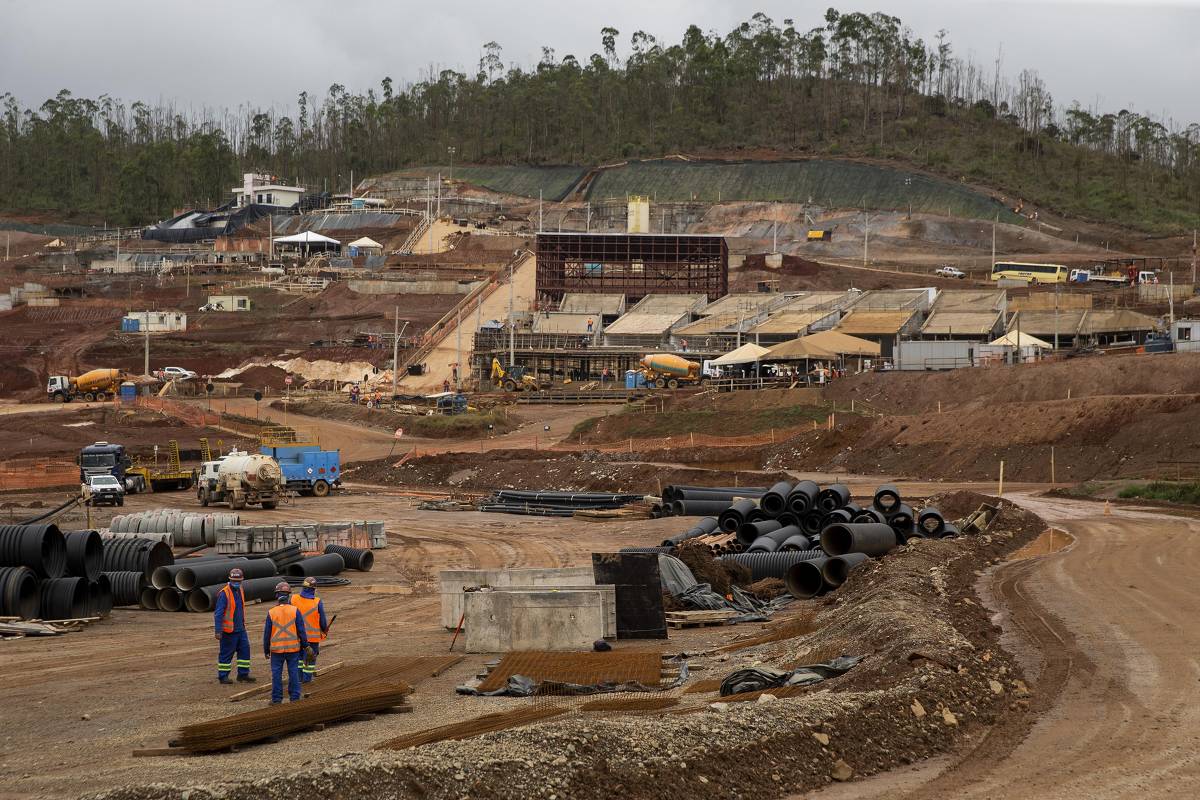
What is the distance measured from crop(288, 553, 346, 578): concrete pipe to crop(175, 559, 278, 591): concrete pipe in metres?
0.61

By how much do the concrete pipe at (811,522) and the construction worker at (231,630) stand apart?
1581 cm

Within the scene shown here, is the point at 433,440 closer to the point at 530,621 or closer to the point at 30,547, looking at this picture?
the point at 30,547

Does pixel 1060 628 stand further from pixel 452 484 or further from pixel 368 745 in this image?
pixel 452 484

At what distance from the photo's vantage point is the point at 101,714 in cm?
1459

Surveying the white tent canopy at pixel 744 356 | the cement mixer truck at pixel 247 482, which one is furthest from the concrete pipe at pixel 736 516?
the white tent canopy at pixel 744 356

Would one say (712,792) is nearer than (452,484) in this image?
Yes

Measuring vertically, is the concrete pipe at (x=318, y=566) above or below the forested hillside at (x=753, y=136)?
below

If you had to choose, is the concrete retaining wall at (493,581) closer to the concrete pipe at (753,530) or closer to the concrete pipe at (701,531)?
the concrete pipe at (753,530)

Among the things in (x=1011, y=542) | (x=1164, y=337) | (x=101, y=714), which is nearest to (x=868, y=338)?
(x=1164, y=337)

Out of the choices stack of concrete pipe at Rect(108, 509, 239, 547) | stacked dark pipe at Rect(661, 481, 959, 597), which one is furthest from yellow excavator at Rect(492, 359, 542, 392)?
stacked dark pipe at Rect(661, 481, 959, 597)

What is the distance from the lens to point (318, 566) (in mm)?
29000

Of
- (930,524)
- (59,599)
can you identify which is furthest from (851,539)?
(59,599)

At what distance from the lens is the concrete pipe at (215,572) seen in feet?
81.0

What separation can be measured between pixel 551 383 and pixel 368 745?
223ft
